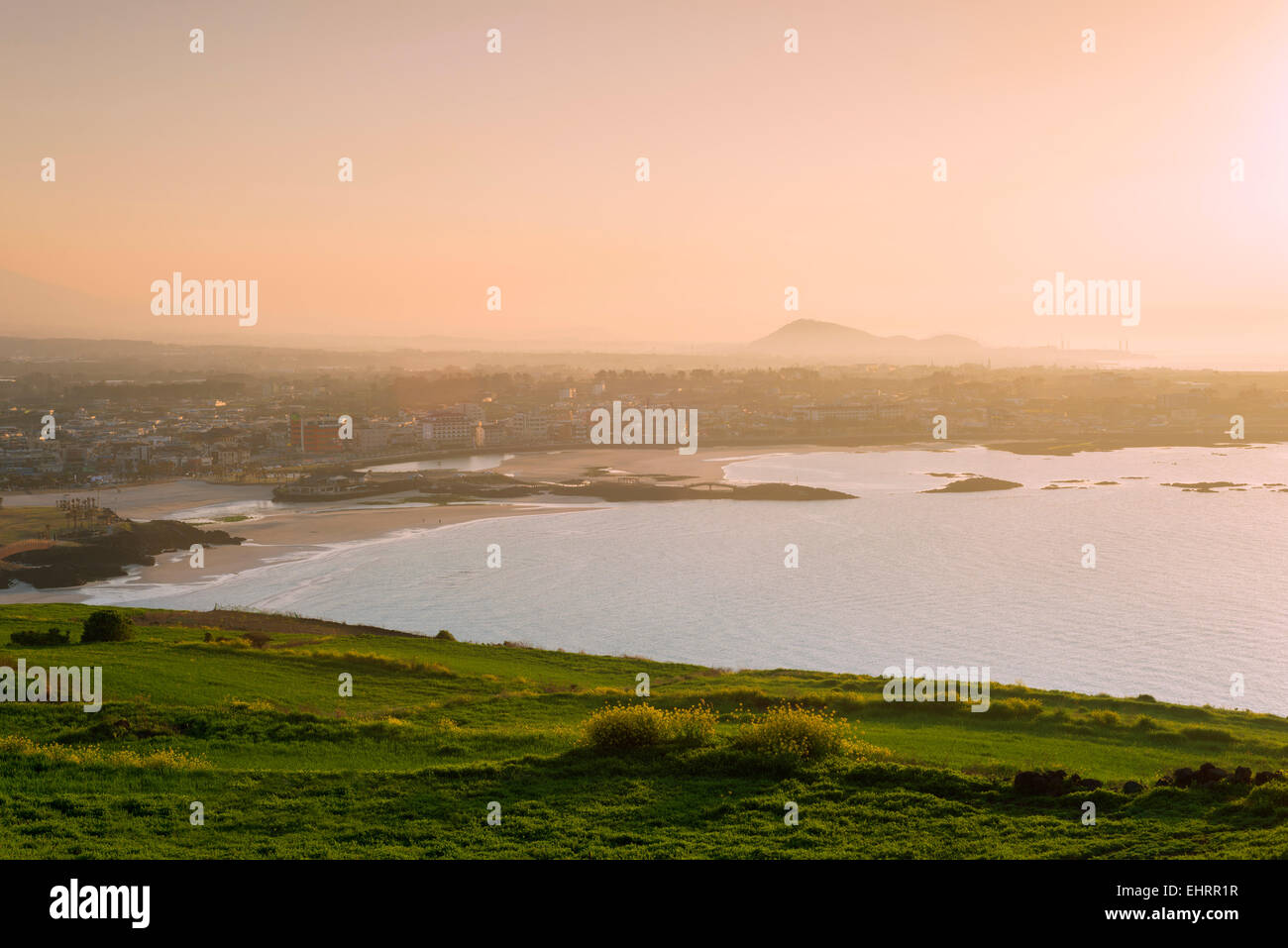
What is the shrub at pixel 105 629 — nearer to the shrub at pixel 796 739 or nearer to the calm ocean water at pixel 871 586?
the calm ocean water at pixel 871 586

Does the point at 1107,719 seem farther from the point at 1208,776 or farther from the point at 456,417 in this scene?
the point at 456,417

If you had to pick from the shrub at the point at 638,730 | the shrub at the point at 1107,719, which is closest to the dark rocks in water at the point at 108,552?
the shrub at the point at 638,730

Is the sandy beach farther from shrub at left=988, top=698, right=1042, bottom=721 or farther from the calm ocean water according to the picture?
shrub at left=988, top=698, right=1042, bottom=721

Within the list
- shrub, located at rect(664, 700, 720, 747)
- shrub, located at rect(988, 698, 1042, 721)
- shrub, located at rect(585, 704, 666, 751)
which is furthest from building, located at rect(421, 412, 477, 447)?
shrub, located at rect(585, 704, 666, 751)

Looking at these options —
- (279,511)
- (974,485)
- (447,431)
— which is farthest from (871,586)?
(447,431)
